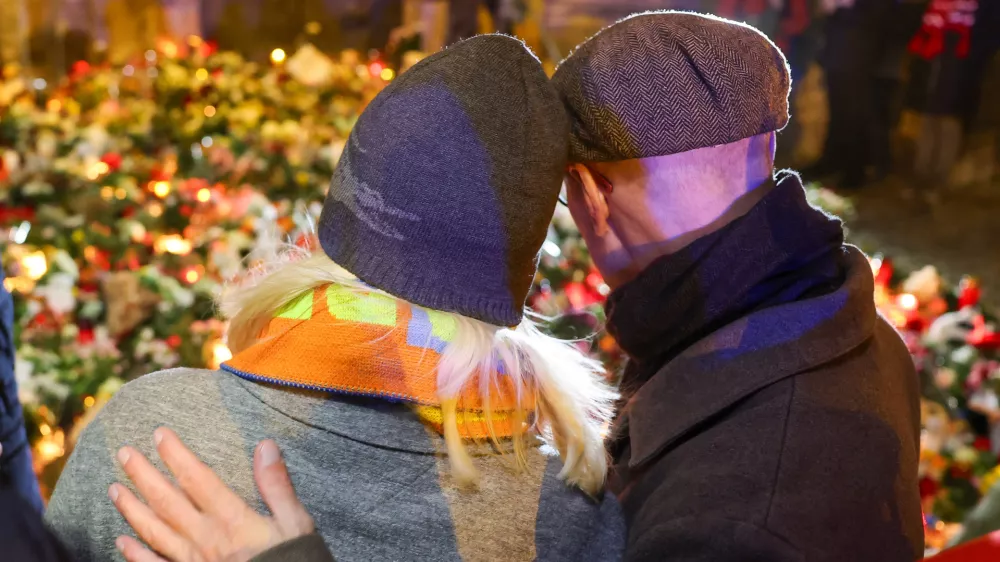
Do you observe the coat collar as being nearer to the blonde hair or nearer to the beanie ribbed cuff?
the blonde hair

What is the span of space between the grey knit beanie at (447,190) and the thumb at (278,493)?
0.26 m

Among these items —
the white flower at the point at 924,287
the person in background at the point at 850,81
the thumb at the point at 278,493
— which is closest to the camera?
the thumb at the point at 278,493

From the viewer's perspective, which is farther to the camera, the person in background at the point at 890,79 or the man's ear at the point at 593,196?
the person in background at the point at 890,79

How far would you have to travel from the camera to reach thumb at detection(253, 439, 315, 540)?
981 millimetres

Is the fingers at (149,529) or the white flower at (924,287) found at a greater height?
the fingers at (149,529)

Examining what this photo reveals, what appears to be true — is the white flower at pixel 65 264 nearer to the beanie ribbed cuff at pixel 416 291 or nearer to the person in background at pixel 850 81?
the beanie ribbed cuff at pixel 416 291

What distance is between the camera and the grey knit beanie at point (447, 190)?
109 centimetres

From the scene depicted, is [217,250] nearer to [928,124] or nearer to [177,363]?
[177,363]

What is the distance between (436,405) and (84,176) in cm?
361

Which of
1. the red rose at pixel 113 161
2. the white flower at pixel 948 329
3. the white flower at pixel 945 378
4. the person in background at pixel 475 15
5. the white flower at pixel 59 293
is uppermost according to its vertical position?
the person in background at pixel 475 15

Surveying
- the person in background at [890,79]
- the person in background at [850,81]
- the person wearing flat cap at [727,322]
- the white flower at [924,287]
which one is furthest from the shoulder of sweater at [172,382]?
the person in background at [850,81]

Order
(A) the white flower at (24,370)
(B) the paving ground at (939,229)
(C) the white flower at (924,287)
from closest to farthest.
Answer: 1. (A) the white flower at (24,370)
2. (C) the white flower at (924,287)
3. (B) the paving ground at (939,229)

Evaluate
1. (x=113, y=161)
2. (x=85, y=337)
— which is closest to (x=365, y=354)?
(x=85, y=337)

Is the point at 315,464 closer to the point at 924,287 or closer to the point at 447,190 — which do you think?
the point at 447,190
